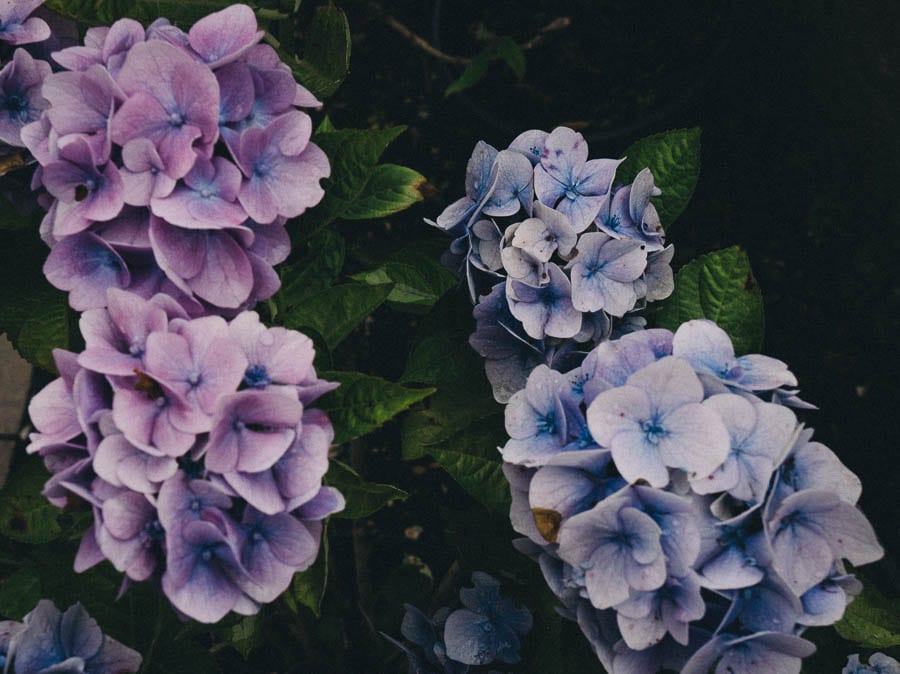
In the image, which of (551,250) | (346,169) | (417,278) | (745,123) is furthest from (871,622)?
(745,123)

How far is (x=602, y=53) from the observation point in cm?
195

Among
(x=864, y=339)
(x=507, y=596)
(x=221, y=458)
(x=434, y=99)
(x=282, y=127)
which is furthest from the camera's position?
(x=434, y=99)

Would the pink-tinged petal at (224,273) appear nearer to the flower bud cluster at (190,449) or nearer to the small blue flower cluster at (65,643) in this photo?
the flower bud cluster at (190,449)

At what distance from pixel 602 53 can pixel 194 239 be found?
1402mm

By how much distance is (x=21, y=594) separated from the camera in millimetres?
1118

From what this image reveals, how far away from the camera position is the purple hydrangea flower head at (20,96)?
84 cm

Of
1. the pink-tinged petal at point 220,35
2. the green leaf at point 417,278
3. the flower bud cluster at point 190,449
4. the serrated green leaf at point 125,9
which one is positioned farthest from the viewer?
the green leaf at point 417,278

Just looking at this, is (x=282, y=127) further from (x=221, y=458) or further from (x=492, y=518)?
(x=492, y=518)

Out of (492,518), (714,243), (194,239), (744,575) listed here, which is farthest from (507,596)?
(714,243)

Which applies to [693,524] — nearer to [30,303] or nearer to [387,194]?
[387,194]

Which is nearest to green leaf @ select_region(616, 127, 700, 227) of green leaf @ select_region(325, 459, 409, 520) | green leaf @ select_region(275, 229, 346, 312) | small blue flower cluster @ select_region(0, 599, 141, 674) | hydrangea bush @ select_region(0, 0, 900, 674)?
hydrangea bush @ select_region(0, 0, 900, 674)

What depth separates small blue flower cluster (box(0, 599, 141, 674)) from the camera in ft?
2.76

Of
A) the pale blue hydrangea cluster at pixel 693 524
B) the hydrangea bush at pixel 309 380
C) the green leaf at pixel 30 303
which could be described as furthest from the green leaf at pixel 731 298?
the green leaf at pixel 30 303

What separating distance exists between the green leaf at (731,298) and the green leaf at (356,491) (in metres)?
0.39
